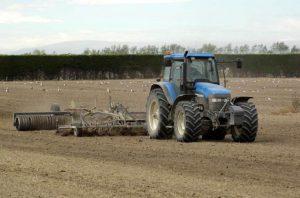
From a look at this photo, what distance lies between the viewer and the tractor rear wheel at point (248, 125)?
16.9 meters

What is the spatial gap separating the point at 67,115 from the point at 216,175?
9.86 meters

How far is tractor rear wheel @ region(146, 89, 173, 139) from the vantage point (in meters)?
18.0

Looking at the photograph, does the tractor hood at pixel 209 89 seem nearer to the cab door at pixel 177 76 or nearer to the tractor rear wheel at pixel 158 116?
the cab door at pixel 177 76

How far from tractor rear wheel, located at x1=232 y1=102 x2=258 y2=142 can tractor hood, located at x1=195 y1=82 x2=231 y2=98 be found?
517 millimetres

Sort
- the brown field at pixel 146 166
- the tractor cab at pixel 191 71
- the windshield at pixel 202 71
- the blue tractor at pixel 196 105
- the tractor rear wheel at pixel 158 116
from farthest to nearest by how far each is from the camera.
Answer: the tractor rear wheel at pixel 158 116
the windshield at pixel 202 71
the tractor cab at pixel 191 71
the blue tractor at pixel 196 105
the brown field at pixel 146 166

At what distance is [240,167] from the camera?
1298 centimetres

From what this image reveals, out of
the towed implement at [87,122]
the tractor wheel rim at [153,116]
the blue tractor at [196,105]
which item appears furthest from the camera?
the towed implement at [87,122]

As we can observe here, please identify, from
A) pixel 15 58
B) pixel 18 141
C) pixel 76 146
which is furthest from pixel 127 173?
pixel 15 58

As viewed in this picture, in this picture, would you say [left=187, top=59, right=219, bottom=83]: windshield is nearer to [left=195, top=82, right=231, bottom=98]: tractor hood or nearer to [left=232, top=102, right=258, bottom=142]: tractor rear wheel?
[left=195, top=82, right=231, bottom=98]: tractor hood

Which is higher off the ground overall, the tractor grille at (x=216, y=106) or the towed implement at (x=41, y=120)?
the tractor grille at (x=216, y=106)

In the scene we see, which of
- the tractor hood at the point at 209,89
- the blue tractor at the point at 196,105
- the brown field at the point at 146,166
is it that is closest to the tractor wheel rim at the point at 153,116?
the blue tractor at the point at 196,105

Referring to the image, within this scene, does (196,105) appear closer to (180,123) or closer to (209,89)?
(209,89)

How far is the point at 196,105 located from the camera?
16953 millimetres

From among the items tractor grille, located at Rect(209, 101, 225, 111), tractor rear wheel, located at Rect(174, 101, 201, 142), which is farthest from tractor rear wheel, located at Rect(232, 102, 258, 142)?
tractor rear wheel, located at Rect(174, 101, 201, 142)
